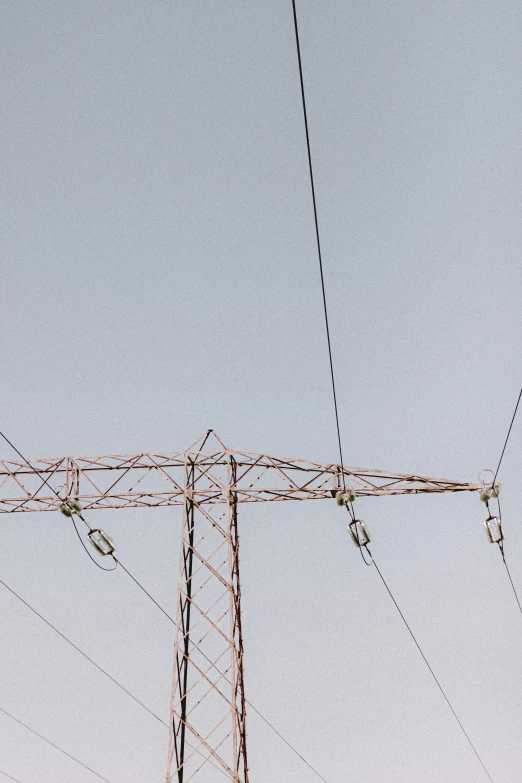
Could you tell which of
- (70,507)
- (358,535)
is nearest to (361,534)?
(358,535)

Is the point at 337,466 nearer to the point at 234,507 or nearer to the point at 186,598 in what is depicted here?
the point at 234,507

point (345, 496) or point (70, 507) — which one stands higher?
point (70, 507)

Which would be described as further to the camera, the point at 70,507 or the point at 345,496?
the point at 70,507

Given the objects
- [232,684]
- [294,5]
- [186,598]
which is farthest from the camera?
[186,598]

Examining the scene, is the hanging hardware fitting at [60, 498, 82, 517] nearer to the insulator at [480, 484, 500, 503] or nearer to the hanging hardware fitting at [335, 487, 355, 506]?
the hanging hardware fitting at [335, 487, 355, 506]

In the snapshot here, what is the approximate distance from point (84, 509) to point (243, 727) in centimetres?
504

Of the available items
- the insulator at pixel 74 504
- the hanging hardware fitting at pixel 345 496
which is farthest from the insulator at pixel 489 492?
the insulator at pixel 74 504

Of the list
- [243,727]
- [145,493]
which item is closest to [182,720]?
[243,727]

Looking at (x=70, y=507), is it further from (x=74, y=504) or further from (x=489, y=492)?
(x=489, y=492)

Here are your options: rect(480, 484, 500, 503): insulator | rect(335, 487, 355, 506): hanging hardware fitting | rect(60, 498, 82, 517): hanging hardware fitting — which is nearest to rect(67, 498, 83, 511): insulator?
rect(60, 498, 82, 517): hanging hardware fitting

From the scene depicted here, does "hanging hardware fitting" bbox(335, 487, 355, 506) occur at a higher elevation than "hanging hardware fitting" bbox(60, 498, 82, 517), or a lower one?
lower

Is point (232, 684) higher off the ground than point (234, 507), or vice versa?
point (234, 507)

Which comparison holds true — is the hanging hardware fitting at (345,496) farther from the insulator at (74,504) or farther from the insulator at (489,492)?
the insulator at (74,504)

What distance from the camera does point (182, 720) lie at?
12.4 metres
